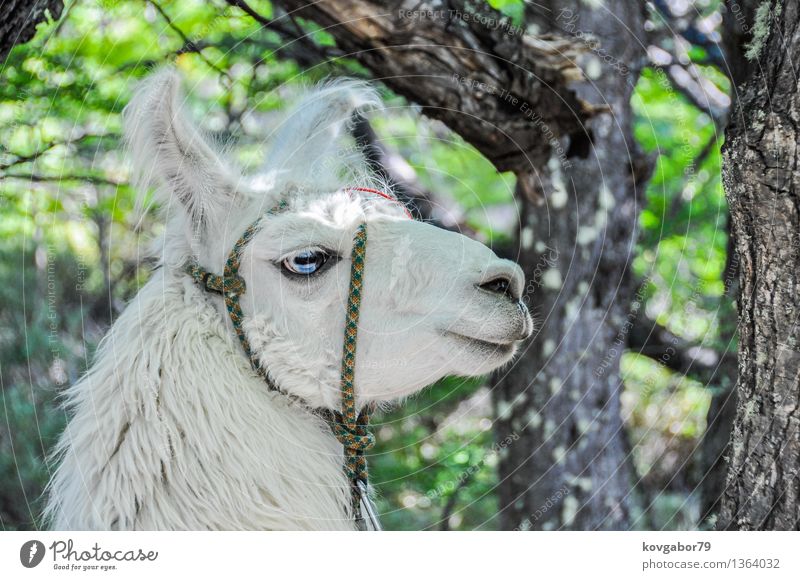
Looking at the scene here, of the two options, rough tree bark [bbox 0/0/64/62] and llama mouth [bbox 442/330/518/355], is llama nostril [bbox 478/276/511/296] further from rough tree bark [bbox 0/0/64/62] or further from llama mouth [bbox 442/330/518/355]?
rough tree bark [bbox 0/0/64/62]

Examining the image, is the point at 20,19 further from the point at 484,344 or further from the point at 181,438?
the point at 484,344

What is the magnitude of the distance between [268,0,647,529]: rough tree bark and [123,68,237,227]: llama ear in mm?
1254

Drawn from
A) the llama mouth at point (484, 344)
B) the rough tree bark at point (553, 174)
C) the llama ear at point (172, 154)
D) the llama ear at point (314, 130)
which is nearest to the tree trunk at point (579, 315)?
the rough tree bark at point (553, 174)

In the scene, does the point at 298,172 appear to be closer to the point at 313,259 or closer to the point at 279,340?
the point at 313,259

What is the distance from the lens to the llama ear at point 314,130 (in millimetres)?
2277

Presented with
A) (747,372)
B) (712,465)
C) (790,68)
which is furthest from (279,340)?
(712,465)

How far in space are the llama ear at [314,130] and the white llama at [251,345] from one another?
161 millimetres

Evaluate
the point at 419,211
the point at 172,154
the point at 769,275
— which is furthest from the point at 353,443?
the point at 769,275

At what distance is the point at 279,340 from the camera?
79.7 inches

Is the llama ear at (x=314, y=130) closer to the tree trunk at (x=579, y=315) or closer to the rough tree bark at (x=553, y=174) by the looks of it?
the rough tree bark at (x=553, y=174)

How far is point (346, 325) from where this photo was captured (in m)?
2.02

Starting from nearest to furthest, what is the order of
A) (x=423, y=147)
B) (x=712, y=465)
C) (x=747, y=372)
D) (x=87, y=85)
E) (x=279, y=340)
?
(x=279, y=340) → (x=747, y=372) → (x=87, y=85) → (x=712, y=465) → (x=423, y=147)

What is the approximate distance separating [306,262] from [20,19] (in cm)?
134
